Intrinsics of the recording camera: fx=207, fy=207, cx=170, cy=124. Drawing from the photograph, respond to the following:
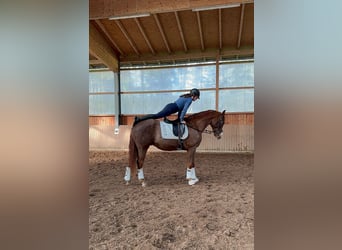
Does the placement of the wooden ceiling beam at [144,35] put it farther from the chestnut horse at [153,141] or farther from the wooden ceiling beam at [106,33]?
the chestnut horse at [153,141]

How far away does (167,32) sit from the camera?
6812 millimetres

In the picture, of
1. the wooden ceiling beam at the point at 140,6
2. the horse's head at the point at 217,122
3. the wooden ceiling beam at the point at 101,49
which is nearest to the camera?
the horse's head at the point at 217,122

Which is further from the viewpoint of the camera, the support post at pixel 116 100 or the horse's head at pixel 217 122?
the support post at pixel 116 100

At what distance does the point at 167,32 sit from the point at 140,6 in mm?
2663

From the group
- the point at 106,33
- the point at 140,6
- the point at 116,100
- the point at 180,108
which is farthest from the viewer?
the point at 116,100

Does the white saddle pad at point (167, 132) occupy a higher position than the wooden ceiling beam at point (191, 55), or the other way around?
the wooden ceiling beam at point (191, 55)

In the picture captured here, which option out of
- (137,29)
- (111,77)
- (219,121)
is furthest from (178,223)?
(111,77)

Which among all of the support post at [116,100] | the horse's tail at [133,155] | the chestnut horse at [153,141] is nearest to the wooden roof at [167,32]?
the support post at [116,100]

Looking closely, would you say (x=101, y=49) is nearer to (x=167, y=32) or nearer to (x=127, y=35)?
(x=127, y=35)

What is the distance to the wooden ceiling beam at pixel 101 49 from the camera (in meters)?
6.15

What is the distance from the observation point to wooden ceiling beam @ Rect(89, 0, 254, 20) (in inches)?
164

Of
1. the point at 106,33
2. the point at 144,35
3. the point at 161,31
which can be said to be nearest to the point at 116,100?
the point at 106,33
